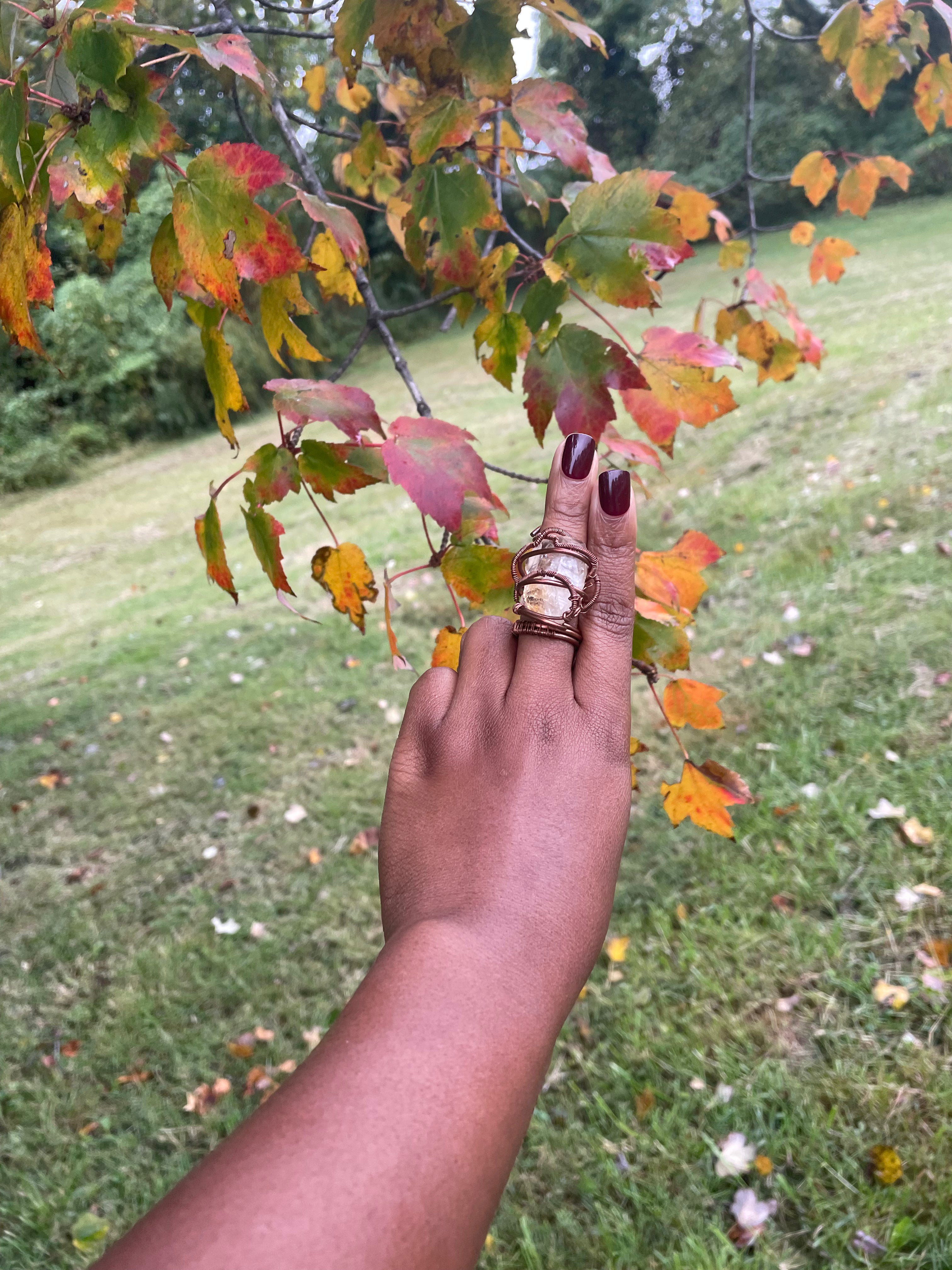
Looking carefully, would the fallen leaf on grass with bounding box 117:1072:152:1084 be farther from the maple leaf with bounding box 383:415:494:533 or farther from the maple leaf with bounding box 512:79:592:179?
the maple leaf with bounding box 512:79:592:179

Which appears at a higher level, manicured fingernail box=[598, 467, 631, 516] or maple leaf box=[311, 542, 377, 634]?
manicured fingernail box=[598, 467, 631, 516]

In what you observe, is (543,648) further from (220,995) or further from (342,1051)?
(220,995)

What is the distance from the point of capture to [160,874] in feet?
9.07

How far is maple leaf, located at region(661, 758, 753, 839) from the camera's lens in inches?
44.2

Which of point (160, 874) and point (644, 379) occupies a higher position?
point (644, 379)

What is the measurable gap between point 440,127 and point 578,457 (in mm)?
604

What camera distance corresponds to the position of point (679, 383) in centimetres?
117

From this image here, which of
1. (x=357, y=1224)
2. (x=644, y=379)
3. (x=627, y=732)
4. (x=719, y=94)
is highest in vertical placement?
(x=719, y=94)

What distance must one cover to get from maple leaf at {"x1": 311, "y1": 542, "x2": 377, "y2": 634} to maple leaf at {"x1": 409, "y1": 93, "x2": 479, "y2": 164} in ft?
1.86

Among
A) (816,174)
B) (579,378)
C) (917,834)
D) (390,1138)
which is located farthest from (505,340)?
(917,834)

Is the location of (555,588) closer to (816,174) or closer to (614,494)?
(614,494)

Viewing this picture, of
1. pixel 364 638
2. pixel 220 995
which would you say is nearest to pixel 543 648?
pixel 220 995

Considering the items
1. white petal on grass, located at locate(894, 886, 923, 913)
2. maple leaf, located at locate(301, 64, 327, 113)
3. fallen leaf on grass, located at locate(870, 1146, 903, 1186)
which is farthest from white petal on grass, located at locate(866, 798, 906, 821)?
maple leaf, located at locate(301, 64, 327, 113)

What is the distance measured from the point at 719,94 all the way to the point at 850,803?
19217 millimetres
